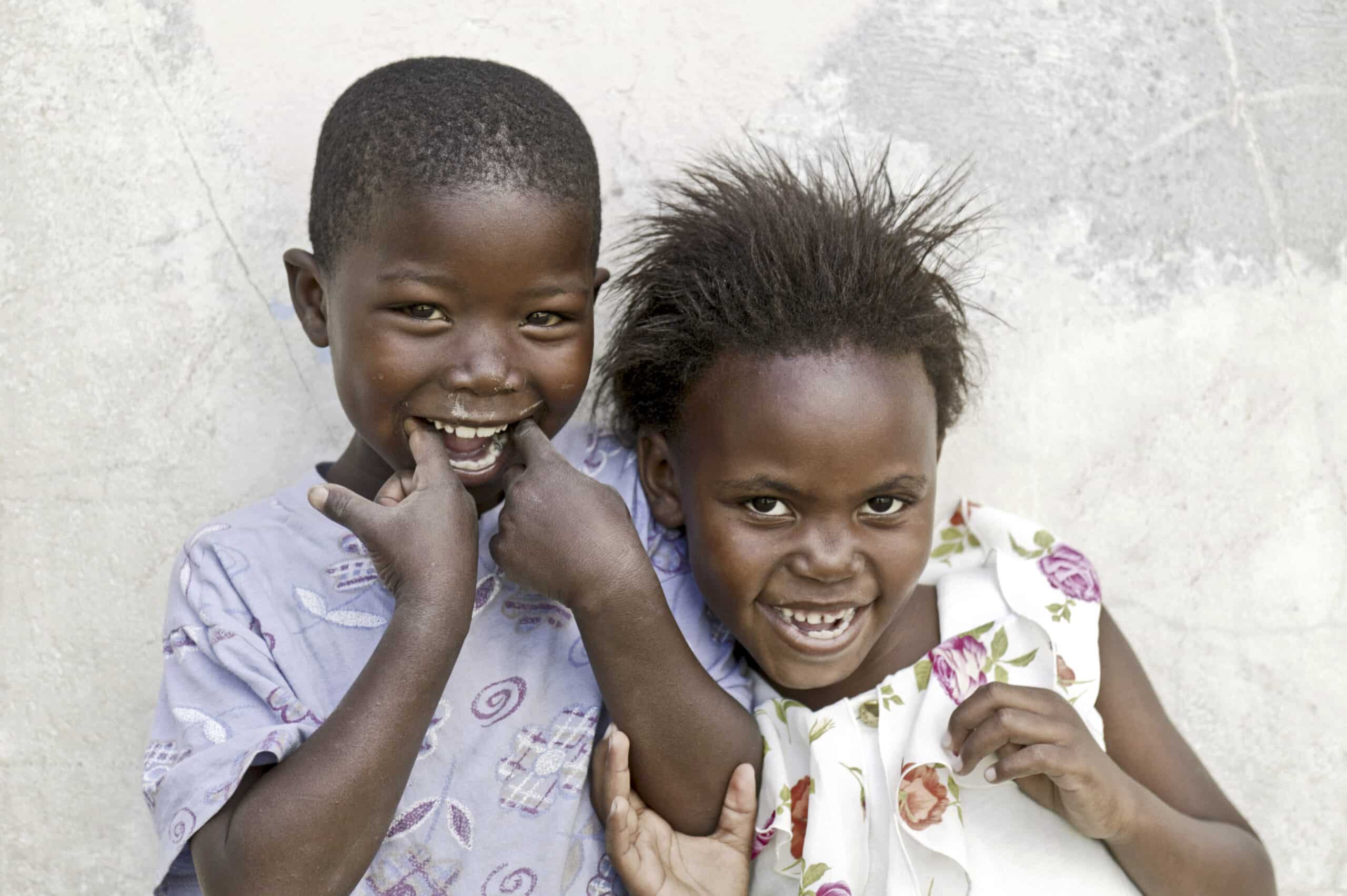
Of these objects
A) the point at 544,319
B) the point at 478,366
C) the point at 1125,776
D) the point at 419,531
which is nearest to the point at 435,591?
the point at 419,531

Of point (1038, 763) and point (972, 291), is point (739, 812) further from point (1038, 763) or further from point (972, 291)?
point (972, 291)

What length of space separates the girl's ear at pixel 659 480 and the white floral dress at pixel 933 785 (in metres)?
0.32

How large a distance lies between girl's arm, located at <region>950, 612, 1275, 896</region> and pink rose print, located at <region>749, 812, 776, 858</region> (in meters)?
0.30

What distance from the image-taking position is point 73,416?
2303 mm

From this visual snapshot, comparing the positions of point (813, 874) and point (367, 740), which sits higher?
point (367, 740)

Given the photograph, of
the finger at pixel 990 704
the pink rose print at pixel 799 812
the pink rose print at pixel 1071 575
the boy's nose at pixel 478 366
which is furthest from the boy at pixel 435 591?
the pink rose print at pixel 1071 575

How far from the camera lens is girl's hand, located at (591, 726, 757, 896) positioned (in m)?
1.90

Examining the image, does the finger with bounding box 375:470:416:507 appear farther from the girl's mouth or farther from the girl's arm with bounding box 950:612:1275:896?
the girl's arm with bounding box 950:612:1275:896

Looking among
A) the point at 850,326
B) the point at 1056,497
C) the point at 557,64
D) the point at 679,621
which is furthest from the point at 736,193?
the point at 1056,497

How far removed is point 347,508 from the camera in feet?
5.81

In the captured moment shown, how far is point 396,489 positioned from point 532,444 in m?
0.21

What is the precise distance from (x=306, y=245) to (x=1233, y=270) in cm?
176

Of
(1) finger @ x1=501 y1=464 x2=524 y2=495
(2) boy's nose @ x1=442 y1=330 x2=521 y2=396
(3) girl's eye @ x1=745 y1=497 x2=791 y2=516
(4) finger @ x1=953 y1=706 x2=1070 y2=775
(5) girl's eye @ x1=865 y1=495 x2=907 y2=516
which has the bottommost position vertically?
(4) finger @ x1=953 y1=706 x2=1070 y2=775

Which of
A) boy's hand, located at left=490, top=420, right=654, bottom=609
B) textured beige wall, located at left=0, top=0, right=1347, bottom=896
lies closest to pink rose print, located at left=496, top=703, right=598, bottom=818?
boy's hand, located at left=490, top=420, right=654, bottom=609
